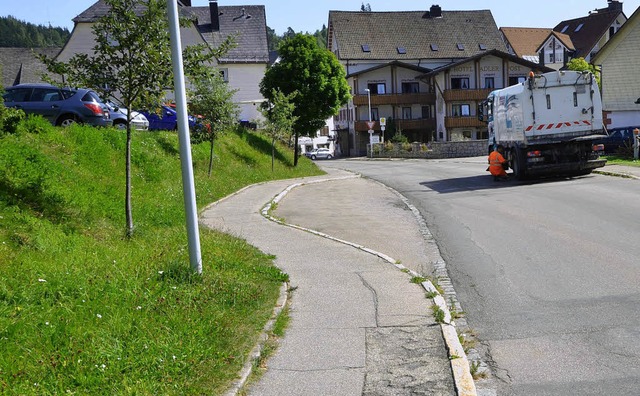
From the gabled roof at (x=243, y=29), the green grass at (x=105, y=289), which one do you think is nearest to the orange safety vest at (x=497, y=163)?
the green grass at (x=105, y=289)

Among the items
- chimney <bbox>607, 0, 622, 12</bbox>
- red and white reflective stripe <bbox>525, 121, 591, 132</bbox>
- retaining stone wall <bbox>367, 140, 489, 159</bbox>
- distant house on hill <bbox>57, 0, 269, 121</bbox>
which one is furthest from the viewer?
chimney <bbox>607, 0, 622, 12</bbox>

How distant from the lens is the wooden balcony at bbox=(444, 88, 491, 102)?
7119 centimetres

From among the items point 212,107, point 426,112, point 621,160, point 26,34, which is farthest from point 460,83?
point 26,34

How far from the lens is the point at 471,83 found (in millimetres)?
72562

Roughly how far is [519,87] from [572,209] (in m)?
9.87

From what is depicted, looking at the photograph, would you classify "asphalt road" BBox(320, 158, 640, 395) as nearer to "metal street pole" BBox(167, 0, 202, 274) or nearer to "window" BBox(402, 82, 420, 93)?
"metal street pole" BBox(167, 0, 202, 274)

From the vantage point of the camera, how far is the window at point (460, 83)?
72.6 meters

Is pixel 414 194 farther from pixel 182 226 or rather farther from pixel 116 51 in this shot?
pixel 116 51

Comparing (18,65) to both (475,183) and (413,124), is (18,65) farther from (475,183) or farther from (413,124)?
(475,183)

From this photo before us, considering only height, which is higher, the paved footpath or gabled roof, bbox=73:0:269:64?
gabled roof, bbox=73:0:269:64

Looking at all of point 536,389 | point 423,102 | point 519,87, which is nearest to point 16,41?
point 423,102

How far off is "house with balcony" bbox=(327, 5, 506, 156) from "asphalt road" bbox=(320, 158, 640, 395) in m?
54.6

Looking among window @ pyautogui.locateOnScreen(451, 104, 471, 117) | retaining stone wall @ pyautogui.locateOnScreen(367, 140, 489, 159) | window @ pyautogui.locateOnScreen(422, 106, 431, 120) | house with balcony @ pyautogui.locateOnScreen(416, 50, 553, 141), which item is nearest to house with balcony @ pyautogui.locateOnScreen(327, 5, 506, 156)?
window @ pyautogui.locateOnScreen(422, 106, 431, 120)

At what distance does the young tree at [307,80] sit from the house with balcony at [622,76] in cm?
1561
